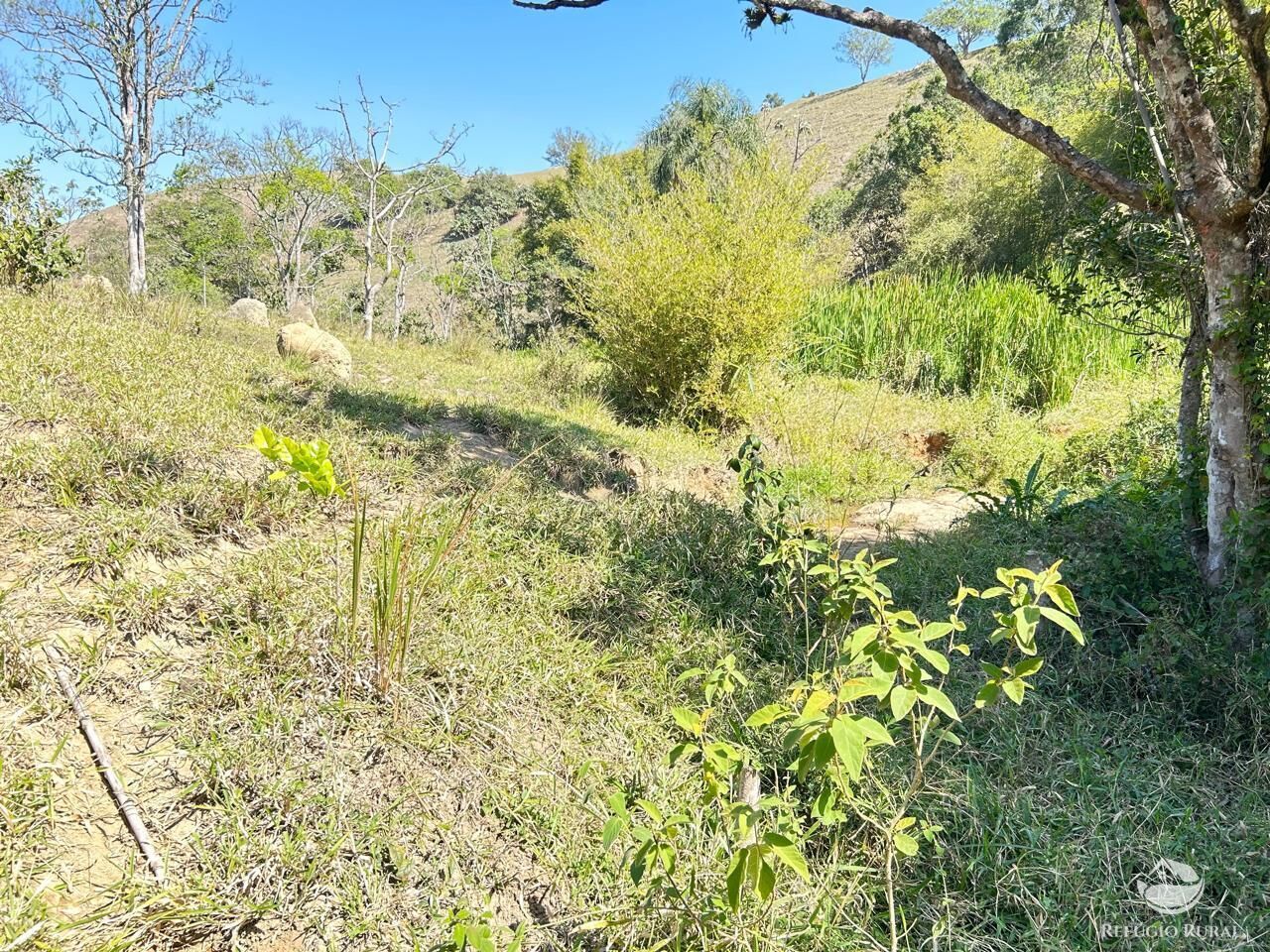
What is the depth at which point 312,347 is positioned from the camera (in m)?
5.98

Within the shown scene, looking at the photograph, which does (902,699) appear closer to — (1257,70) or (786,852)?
(786,852)

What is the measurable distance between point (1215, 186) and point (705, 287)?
14.0ft

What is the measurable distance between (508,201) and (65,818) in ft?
106

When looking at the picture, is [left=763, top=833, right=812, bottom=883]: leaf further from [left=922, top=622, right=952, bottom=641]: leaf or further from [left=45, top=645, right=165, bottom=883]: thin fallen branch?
[left=45, top=645, right=165, bottom=883]: thin fallen branch

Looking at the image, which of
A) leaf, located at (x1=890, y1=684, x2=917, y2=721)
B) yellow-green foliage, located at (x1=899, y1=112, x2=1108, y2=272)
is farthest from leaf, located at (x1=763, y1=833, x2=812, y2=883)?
yellow-green foliage, located at (x1=899, y1=112, x2=1108, y2=272)

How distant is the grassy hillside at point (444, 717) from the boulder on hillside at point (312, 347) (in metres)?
2.51

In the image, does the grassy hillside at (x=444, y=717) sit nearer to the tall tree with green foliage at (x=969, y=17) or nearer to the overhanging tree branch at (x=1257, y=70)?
the overhanging tree branch at (x=1257, y=70)

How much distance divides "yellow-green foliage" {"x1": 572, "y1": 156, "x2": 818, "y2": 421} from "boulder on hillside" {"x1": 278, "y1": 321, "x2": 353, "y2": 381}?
263 cm

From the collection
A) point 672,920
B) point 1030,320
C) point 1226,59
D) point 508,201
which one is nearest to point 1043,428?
point 1030,320

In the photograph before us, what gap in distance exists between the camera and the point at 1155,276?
2.79 m

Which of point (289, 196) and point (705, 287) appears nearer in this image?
point (705, 287)

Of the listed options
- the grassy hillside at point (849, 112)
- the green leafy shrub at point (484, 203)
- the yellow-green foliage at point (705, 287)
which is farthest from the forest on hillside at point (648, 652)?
the grassy hillside at point (849, 112)

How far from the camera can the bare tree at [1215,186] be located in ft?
6.91

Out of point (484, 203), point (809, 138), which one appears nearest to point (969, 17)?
point (809, 138)
